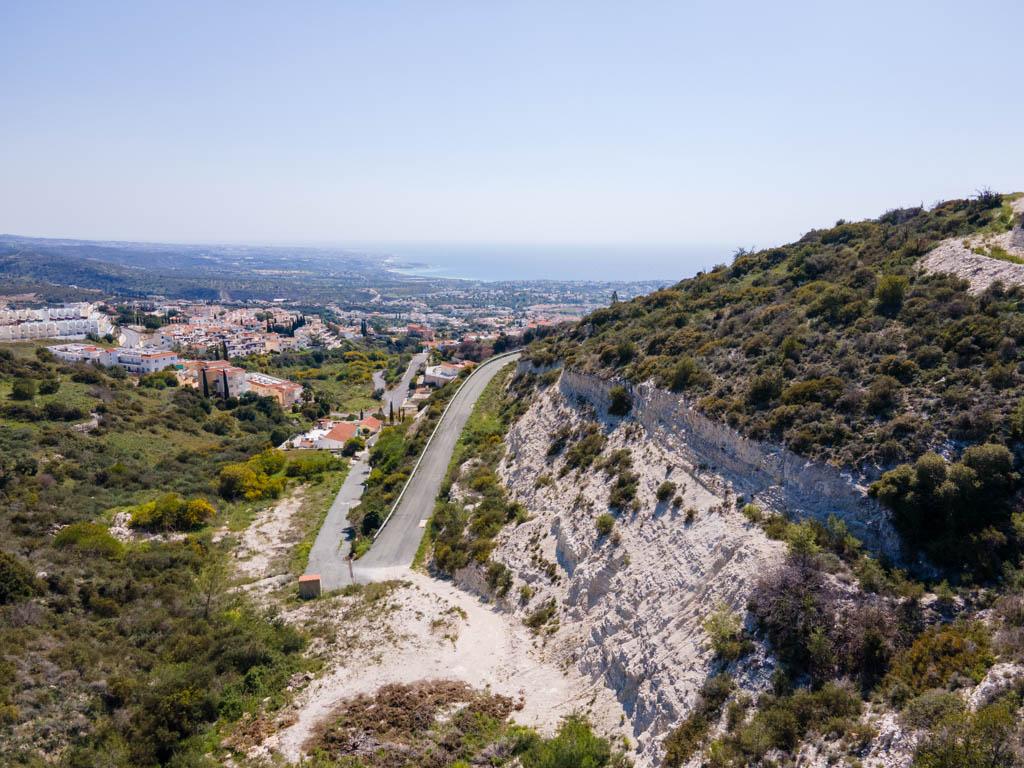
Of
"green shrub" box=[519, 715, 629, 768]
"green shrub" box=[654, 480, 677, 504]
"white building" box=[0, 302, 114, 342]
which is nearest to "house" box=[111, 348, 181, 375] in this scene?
"white building" box=[0, 302, 114, 342]

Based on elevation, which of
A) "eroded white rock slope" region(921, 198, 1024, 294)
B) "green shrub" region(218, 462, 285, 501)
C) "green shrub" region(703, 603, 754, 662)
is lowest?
"green shrub" region(218, 462, 285, 501)

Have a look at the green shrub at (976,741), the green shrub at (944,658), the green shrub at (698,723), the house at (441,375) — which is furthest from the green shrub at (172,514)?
the house at (441,375)

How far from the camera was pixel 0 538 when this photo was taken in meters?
23.6

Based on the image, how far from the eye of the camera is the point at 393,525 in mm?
30953

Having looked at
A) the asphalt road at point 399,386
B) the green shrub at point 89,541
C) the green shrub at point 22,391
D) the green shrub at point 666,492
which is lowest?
the asphalt road at point 399,386

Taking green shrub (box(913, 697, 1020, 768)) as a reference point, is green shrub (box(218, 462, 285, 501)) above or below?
below

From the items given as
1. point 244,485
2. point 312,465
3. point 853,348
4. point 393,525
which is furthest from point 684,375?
point 312,465

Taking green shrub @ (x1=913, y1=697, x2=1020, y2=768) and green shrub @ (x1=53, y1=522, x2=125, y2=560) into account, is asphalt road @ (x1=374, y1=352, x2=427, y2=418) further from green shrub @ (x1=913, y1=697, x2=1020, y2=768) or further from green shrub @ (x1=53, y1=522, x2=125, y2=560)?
green shrub @ (x1=913, y1=697, x2=1020, y2=768)

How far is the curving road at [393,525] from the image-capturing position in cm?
2728

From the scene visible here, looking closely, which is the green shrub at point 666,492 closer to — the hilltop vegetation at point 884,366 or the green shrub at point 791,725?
the hilltop vegetation at point 884,366

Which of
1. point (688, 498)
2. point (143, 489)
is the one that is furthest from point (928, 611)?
point (143, 489)

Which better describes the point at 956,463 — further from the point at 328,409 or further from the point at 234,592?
the point at 328,409

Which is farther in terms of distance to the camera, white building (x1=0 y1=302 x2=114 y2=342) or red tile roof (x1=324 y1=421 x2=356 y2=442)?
white building (x1=0 y1=302 x2=114 y2=342)

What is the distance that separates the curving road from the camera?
27.3 m
